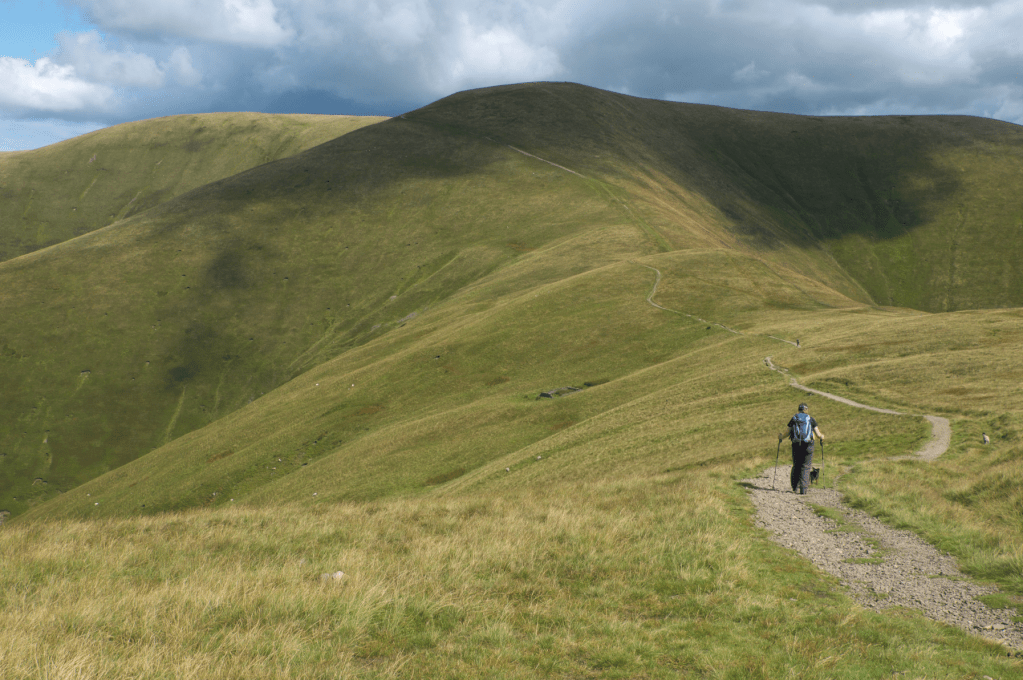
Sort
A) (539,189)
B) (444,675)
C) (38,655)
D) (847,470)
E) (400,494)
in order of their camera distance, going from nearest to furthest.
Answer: (38,655)
(444,675)
(847,470)
(400,494)
(539,189)

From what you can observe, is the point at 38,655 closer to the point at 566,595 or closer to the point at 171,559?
the point at 171,559

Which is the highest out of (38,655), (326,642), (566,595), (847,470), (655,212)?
(655,212)

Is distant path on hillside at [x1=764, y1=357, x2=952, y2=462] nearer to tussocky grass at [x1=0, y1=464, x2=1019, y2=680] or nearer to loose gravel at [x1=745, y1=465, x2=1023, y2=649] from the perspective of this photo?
loose gravel at [x1=745, y1=465, x2=1023, y2=649]

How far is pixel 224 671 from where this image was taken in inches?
295

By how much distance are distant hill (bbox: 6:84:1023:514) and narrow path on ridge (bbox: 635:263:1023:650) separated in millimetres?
22585

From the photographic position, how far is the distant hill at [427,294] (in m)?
57.4

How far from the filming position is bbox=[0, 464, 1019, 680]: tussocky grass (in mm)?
8242

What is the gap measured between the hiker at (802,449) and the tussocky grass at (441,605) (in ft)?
19.0

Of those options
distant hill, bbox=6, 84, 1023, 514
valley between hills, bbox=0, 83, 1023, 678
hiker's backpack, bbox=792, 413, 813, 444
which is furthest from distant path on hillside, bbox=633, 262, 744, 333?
hiker's backpack, bbox=792, 413, 813, 444

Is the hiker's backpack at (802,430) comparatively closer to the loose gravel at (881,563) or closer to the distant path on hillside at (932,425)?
the loose gravel at (881,563)

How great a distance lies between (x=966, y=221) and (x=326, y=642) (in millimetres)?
220497

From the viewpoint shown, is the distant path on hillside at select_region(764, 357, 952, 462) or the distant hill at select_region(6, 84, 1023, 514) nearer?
the distant path on hillside at select_region(764, 357, 952, 462)

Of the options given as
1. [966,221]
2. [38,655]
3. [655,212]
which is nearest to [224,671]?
[38,655]

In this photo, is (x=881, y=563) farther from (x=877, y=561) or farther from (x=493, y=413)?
(x=493, y=413)
